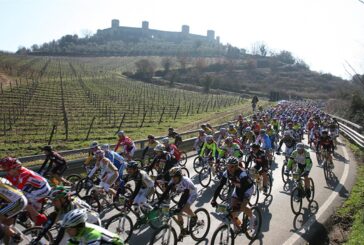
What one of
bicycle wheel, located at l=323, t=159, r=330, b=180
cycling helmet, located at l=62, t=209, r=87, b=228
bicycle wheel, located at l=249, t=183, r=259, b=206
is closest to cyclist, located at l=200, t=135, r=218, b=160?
bicycle wheel, located at l=249, t=183, r=259, b=206

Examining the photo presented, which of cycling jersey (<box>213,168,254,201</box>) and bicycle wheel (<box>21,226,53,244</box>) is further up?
cycling jersey (<box>213,168,254,201</box>)

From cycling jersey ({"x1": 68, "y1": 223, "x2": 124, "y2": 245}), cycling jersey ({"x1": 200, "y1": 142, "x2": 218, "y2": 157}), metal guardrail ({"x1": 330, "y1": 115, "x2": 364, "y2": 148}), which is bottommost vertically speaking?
metal guardrail ({"x1": 330, "y1": 115, "x2": 364, "y2": 148})

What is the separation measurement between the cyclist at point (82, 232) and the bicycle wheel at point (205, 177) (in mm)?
9301

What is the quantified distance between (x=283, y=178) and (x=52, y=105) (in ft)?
91.8

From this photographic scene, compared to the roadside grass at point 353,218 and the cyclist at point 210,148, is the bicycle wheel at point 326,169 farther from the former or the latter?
the cyclist at point 210,148

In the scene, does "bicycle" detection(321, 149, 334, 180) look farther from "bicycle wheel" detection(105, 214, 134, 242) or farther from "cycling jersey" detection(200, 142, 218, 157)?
"bicycle wheel" detection(105, 214, 134, 242)

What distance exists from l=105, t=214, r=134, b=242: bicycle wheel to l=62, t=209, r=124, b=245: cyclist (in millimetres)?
3340

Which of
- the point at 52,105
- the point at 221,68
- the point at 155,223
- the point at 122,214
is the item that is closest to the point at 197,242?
the point at 155,223

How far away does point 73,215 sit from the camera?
5.24 m

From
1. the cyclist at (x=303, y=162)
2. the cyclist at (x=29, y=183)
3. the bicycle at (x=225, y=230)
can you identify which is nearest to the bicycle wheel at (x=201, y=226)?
the bicycle at (x=225, y=230)

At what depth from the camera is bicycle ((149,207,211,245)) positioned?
27.3 feet

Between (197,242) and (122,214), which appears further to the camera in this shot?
(197,242)

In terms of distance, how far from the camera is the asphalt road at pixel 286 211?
9695mm

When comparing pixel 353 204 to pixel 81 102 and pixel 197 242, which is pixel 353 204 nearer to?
pixel 197 242
